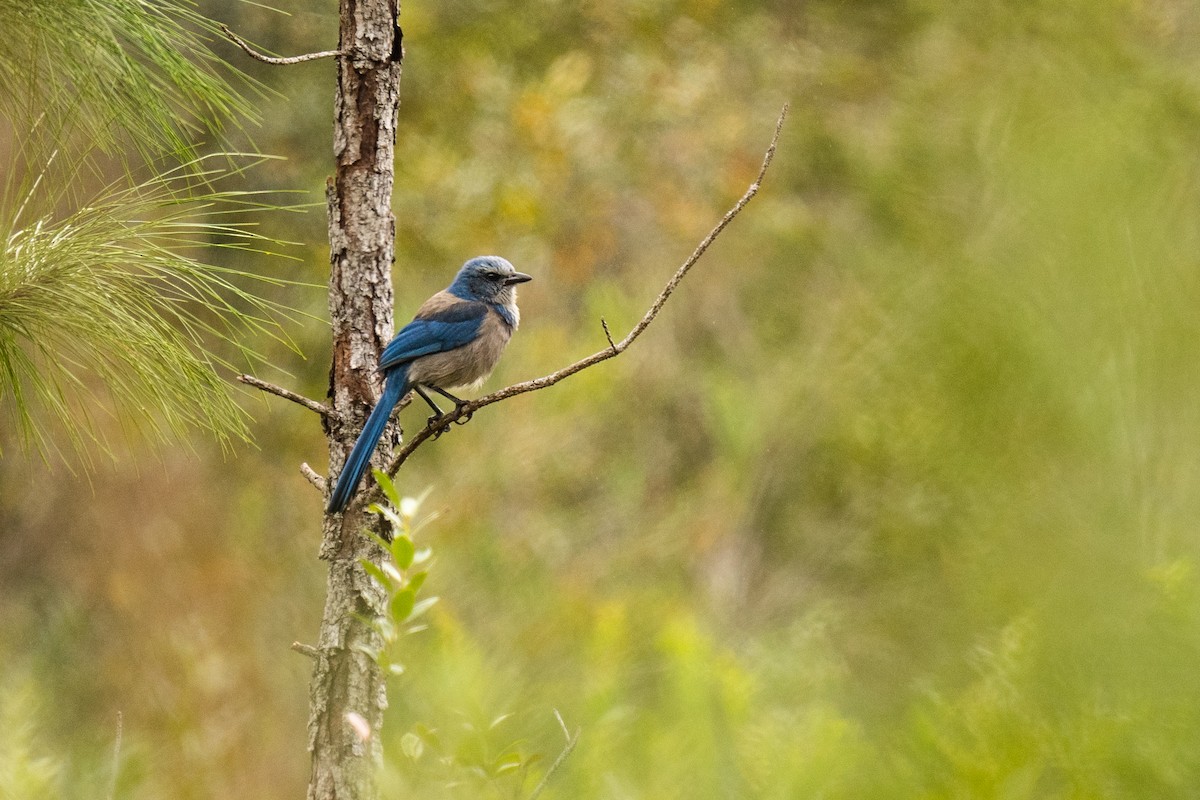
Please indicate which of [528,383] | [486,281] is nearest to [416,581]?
[528,383]

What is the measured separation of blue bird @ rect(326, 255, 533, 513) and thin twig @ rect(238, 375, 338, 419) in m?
0.17

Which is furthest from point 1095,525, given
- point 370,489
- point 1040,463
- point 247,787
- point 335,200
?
point 247,787

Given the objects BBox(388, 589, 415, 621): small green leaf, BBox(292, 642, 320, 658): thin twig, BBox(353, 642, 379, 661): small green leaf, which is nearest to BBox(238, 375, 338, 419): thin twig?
BBox(292, 642, 320, 658): thin twig

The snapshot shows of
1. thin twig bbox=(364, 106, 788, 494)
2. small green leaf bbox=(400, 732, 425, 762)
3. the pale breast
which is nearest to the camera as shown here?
small green leaf bbox=(400, 732, 425, 762)

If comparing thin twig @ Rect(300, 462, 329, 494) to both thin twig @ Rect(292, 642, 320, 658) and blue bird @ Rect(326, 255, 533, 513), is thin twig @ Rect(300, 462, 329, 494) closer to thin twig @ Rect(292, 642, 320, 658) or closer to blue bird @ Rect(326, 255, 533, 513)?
blue bird @ Rect(326, 255, 533, 513)

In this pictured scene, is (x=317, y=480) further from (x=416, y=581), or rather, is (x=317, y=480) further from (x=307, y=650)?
(x=416, y=581)

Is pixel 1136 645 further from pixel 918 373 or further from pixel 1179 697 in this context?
pixel 918 373

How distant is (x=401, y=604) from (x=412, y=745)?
34 cm

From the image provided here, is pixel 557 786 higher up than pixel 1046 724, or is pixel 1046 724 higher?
pixel 557 786

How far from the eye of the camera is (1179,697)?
0.75 metres

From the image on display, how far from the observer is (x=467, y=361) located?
4383mm

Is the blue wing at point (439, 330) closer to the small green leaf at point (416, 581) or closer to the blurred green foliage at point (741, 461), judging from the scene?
the blurred green foliage at point (741, 461)

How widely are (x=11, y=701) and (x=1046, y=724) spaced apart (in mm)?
739

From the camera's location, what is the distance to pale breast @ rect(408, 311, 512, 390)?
4098mm
